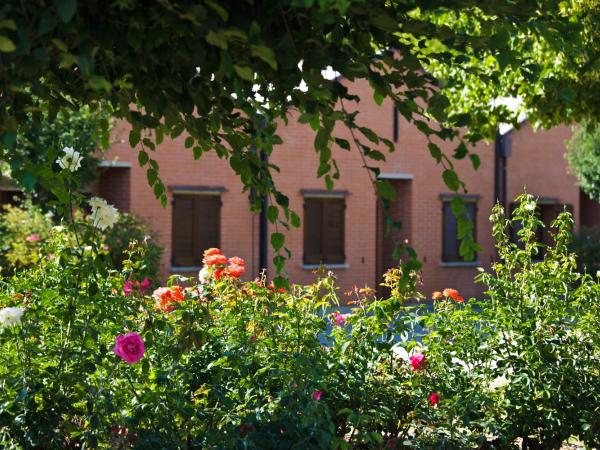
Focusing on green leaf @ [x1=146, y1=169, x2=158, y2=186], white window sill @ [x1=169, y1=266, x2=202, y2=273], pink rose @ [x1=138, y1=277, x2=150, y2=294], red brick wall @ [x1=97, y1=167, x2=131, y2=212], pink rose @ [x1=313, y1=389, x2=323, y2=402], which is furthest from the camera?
white window sill @ [x1=169, y1=266, x2=202, y2=273]

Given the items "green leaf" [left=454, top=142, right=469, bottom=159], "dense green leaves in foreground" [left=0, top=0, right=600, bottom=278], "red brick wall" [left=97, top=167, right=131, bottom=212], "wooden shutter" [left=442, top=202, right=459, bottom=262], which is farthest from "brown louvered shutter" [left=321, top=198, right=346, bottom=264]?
"green leaf" [left=454, top=142, right=469, bottom=159]

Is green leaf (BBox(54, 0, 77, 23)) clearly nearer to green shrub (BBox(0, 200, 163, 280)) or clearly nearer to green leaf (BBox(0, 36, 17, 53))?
green leaf (BBox(0, 36, 17, 53))

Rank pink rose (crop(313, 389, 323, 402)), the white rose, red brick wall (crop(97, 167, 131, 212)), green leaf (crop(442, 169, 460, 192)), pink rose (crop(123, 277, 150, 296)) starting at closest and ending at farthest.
A: 1. green leaf (crop(442, 169, 460, 192))
2. pink rose (crop(313, 389, 323, 402))
3. pink rose (crop(123, 277, 150, 296))
4. the white rose
5. red brick wall (crop(97, 167, 131, 212))

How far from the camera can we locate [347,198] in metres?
20.0

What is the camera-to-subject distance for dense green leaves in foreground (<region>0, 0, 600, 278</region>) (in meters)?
2.57

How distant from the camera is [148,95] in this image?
10.4 feet

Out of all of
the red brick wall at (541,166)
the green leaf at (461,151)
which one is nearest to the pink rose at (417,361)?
the green leaf at (461,151)

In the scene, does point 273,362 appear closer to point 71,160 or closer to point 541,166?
point 71,160

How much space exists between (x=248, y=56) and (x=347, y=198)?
1715 cm

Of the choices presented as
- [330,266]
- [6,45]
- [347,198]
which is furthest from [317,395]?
[347,198]

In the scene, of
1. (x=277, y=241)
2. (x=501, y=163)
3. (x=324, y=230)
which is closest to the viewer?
(x=277, y=241)

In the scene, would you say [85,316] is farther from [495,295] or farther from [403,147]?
[403,147]

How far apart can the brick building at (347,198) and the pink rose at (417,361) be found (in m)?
11.9

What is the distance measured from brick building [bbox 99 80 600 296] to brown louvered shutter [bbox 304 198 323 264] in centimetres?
2
